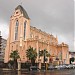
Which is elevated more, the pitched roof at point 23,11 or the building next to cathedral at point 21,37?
the pitched roof at point 23,11

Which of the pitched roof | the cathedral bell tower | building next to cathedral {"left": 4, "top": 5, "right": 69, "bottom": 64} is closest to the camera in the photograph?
building next to cathedral {"left": 4, "top": 5, "right": 69, "bottom": 64}

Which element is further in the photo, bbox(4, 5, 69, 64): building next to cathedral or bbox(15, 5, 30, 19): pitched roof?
bbox(15, 5, 30, 19): pitched roof

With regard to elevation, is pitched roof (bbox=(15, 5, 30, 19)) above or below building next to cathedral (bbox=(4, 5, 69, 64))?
above

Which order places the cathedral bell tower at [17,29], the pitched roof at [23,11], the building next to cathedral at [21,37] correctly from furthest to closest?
the pitched roof at [23,11] < the cathedral bell tower at [17,29] < the building next to cathedral at [21,37]

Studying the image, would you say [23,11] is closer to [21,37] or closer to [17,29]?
[17,29]

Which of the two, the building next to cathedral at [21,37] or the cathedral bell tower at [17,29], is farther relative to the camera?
the cathedral bell tower at [17,29]

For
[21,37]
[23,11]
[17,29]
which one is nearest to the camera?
[21,37]

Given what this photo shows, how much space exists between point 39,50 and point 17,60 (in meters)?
12.4

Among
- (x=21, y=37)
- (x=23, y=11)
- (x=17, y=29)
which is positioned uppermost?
(x=23, y=11)

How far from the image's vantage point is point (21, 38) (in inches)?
3265

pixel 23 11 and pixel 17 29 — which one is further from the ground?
pixel 23 11

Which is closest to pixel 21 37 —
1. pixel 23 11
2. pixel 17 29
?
pixel 17 29

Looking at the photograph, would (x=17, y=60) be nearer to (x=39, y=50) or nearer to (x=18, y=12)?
(x=39, y=50)

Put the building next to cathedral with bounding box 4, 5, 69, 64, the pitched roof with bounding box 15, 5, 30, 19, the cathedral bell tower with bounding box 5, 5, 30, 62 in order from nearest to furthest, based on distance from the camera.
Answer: the building next to cathedral with bounding box 4, 5, 69, 64
the cathedral bell tower with bounding box 5, 5, 30, 62
the pitched roof with bounding box 15, 5, 30, 19
